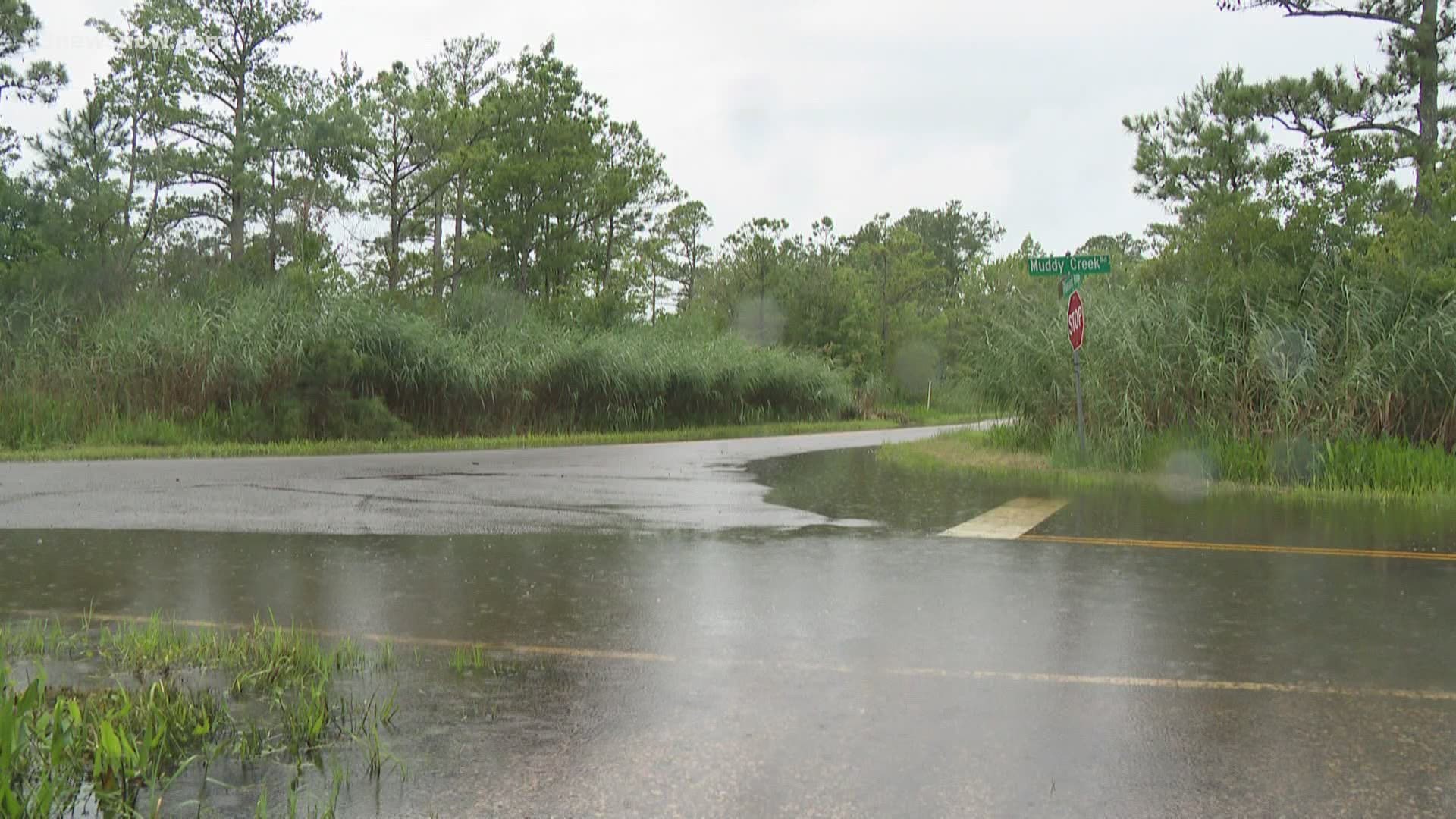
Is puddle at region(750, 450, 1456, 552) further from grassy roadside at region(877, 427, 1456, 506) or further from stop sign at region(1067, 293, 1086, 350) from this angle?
stop sign at region(1067, 293, 1086, 350)

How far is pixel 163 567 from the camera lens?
8.03 metres

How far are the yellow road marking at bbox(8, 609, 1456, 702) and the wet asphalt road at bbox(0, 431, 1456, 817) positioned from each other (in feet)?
0.08

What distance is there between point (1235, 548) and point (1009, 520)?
7.04 ft

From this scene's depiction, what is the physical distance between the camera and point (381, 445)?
20953 mm

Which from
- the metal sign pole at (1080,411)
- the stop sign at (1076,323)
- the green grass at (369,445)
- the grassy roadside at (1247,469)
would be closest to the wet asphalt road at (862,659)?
the grassy roadside at (1247,469)

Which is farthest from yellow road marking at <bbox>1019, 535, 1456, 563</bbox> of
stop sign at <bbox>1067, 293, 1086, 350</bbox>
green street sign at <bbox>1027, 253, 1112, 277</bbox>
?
green street sign at <bbox>1027, 253, 1112, 277</bbox>

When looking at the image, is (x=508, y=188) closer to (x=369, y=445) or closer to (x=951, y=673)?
(x=369, y=445)

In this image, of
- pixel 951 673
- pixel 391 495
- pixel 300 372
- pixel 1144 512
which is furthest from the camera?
pixel 300 372

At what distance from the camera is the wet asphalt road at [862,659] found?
395 cm

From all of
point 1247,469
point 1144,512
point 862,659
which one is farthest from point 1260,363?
point 862,659

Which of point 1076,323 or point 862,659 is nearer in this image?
point 862,659

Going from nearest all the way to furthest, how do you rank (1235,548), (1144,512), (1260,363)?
(1235,548)
(1144,512)
(1260,363)

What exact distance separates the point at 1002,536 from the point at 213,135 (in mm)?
34260

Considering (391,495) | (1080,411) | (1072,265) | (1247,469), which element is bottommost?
(391,495)
